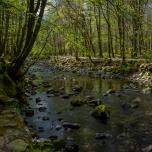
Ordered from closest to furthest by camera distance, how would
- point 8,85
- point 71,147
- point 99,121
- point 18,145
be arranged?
point 18,145
point 71,147
point 99,121
point 8,85

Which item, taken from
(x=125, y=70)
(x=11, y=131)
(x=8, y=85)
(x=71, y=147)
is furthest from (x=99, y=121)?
(x=125, y=70)

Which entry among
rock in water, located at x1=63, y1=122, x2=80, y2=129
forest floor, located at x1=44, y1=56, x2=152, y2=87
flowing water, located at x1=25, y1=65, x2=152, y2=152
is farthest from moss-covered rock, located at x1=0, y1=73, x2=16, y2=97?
forest floor, located at x1=44, y1=56, x2=152, y2=87

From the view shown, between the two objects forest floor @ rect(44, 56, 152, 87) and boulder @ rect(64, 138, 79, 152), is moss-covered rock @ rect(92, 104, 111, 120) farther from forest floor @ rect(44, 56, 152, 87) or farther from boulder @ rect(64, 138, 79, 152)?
forest floor @ rect(44, 56, 152, 87)

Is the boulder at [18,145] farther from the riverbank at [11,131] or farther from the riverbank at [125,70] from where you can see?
the riverbank at [125,70]

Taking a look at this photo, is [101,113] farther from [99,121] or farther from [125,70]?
[125,70]

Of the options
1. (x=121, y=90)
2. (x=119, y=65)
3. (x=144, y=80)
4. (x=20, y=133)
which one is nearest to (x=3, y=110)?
(x=20, y=133)

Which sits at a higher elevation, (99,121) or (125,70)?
(125,70)

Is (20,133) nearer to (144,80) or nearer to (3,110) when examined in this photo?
(3,110)

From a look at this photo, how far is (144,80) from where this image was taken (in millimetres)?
22391

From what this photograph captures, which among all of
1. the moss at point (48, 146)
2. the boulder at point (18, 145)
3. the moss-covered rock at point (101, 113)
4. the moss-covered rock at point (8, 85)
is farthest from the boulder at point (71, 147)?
the moss-covered rock at point (8, 85)

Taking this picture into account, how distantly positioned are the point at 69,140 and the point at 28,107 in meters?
4.76

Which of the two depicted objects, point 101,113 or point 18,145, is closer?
point 18,145

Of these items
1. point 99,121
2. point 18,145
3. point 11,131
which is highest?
point 11,131

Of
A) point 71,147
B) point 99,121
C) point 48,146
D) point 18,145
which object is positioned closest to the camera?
point 18,145
